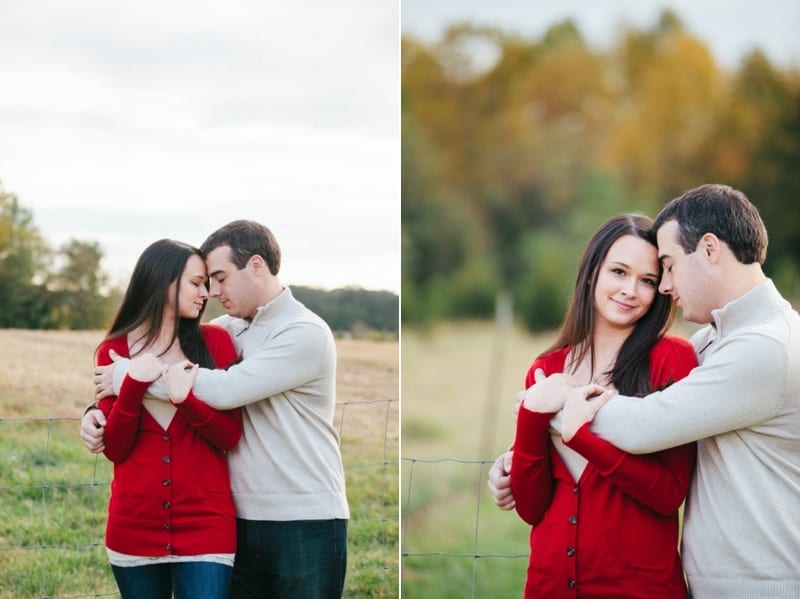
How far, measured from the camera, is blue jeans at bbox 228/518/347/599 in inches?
92.0

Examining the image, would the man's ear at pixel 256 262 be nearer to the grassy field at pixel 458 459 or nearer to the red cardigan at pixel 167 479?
the red cardigan at pixel 167 479

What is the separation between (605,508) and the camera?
1.88 metres

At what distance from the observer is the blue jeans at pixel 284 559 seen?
234cm

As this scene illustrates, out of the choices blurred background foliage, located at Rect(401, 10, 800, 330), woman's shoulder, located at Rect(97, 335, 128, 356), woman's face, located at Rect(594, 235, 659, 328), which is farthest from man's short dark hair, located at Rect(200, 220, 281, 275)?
blurred background foliage, located at Rect(401, 10, 800, 330)

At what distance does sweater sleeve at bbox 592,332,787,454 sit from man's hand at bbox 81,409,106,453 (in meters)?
1.15

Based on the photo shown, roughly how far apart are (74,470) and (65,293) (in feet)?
2.21

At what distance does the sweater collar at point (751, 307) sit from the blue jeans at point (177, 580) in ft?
4.02

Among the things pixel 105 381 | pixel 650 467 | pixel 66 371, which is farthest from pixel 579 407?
pixel 66 371

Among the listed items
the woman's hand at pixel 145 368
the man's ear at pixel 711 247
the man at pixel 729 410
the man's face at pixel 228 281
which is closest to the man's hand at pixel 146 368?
the woman's hand at pixel 145 368

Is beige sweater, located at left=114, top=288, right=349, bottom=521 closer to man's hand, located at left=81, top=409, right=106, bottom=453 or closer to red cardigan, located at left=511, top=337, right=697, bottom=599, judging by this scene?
man's hand, located at left=81, top=409, right=106, bottom=453

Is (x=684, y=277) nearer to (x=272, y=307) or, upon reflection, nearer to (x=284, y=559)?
(x=272, y=307)

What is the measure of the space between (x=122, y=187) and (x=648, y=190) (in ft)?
41.2

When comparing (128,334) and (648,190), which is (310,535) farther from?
(648,190)

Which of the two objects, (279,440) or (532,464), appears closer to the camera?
(532,464)
